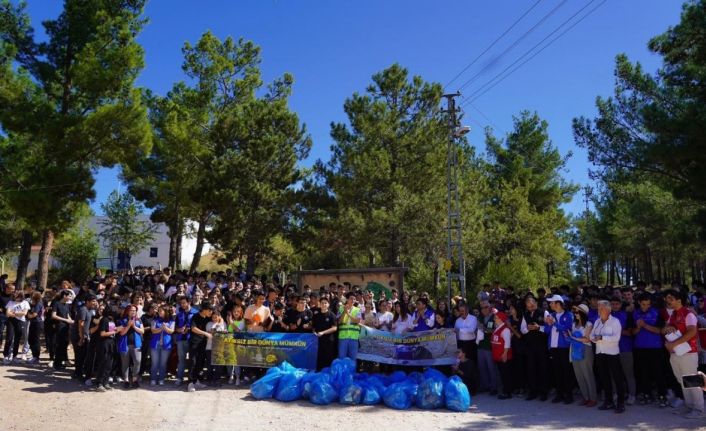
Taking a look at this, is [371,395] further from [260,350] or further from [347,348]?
[260,350]

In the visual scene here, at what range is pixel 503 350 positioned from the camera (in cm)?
944

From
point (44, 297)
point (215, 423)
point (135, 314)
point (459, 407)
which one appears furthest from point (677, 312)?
point (44, 297)

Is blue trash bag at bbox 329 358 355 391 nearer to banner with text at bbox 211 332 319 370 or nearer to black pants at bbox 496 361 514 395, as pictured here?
banner with text at bbox 211 332 319 370

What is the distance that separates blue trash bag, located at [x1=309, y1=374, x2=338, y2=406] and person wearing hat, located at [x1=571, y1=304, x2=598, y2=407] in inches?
156

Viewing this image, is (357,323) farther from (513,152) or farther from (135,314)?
(513,152)

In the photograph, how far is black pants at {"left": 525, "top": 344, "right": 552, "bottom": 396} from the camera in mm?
9125

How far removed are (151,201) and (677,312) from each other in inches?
1086

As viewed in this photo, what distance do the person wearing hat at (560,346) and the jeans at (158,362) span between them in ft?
23.4

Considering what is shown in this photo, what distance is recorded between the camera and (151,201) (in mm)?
30078

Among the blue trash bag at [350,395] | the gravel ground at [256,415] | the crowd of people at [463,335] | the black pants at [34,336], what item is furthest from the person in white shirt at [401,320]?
the black pants at [34,336]

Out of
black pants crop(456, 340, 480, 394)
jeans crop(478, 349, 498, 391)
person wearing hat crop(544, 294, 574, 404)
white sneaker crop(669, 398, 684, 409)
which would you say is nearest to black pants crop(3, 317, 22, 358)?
black pants crop(456, 340, 480, 394)

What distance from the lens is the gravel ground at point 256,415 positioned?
7.58 meters

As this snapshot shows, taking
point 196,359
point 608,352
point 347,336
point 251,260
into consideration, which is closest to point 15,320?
point 196,359

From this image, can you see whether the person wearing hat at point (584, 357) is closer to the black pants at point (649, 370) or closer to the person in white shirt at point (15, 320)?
the black pants at point (649, 370)
